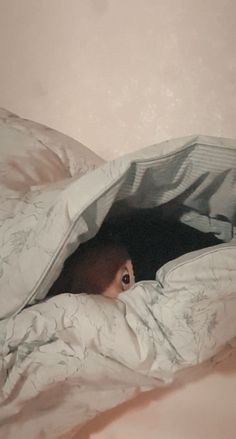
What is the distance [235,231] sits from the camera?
79 centimetres

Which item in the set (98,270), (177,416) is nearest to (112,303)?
(98,270)

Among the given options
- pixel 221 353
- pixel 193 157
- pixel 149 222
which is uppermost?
pixel 193 157

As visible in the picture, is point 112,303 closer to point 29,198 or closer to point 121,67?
point 29,198

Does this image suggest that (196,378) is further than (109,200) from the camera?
Yes

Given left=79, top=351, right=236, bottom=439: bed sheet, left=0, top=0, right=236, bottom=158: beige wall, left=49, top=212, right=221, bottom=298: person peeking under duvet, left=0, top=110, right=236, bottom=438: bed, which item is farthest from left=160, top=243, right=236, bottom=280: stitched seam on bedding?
left=0, top=0, right=236, bottom=158: beige wall

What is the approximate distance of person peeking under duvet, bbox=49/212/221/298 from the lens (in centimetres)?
78

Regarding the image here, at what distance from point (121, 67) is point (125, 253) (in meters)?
0.77

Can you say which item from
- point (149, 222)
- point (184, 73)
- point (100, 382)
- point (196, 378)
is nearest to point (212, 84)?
point (184, 73)

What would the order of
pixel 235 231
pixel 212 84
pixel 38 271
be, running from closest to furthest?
pixel 38 271 → pixel 235 231 → pixel 212 84

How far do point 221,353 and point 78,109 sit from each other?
91cm

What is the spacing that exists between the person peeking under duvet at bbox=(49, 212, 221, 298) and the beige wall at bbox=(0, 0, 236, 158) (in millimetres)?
602

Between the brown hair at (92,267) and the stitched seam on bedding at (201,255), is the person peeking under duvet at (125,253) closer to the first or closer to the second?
the brown hair at (92,267)

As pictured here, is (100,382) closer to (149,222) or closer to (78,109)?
(149,222)

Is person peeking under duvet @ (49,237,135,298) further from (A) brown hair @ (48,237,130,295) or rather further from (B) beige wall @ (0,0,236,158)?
(B) beige wall @ (0,0,236,158)
